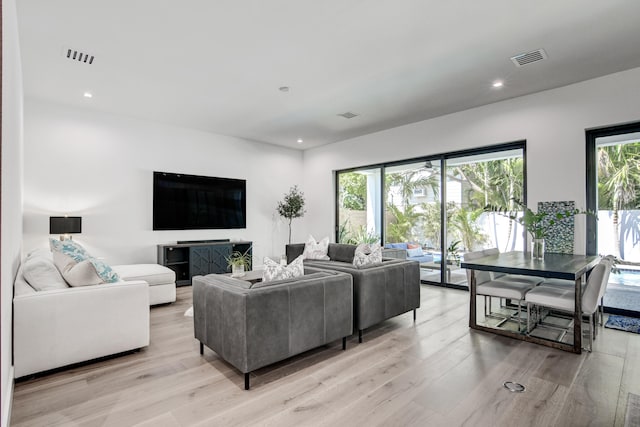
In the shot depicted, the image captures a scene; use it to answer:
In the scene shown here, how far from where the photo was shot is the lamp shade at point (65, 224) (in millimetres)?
4484

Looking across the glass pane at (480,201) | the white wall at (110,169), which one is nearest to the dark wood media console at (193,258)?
the white wall at (110,169)

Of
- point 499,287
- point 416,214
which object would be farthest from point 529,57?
point 416,214

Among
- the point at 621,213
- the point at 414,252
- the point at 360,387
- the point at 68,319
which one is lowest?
the point at 360,387

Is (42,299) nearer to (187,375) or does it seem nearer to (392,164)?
(187,375)

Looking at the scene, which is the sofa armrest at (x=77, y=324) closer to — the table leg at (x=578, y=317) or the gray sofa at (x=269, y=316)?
the gray sofa at (x=269, y=316)

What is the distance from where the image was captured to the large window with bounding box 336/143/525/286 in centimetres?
500

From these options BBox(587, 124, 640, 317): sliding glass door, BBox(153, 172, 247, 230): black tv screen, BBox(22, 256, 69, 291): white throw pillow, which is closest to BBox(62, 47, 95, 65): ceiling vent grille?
BBox(22, 256, 69, 291): white throw pillow

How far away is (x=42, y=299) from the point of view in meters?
2.47

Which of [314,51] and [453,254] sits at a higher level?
[314,51]

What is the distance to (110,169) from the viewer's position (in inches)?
212

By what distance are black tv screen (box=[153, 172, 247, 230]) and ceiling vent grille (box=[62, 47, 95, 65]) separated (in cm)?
243

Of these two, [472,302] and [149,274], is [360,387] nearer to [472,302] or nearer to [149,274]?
[472,302]

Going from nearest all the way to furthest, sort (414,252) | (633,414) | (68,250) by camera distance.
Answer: (633,414)
(68,250)
(414,252)

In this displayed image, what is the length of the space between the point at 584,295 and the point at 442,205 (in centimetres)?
289
